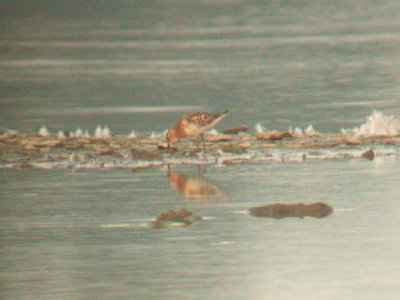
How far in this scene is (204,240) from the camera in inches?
305

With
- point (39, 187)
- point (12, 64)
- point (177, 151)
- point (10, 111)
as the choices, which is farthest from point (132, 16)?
point (39, 187)

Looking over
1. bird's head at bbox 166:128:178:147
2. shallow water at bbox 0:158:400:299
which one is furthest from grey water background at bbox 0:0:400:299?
bird's head at bbox 166:128:178:147

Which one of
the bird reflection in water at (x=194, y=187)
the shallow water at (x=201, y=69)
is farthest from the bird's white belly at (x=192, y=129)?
the bird reflection in water at (x=194, y=187)

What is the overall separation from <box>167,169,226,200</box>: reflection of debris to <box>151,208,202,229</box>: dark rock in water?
3.88 ft

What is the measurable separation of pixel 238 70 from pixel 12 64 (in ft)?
24.9

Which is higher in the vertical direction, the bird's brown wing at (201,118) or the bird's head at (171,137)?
the bird's brown wing at (201,118)

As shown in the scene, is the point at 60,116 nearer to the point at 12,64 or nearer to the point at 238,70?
the point at 238,70

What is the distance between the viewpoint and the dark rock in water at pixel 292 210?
8.73m

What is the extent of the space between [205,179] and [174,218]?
2831mm

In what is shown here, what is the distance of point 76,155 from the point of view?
13.7 m

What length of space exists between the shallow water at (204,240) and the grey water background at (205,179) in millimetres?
17

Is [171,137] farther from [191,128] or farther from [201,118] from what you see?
[201,118]

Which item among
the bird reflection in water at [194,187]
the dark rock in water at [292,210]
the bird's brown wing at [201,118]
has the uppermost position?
the bird's brown wing at [201,118]

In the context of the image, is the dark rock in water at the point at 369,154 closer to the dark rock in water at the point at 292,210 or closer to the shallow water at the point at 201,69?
the shallow water at the point at 201,69
